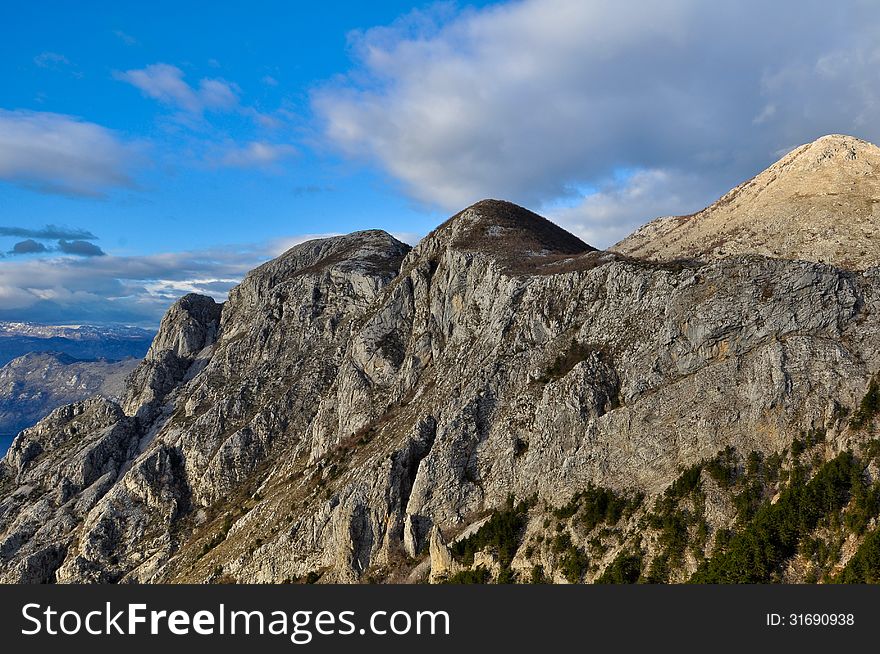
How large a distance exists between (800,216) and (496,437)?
219 feet

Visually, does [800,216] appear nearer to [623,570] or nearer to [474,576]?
[623,570]

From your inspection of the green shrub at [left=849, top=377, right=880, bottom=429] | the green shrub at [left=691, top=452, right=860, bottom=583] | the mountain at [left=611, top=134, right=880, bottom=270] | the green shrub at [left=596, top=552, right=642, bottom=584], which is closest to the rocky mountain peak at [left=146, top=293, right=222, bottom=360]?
the mountain at [left=611, top=134, right=880, bottom=270]

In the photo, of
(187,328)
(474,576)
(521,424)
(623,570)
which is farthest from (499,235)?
(187,328)

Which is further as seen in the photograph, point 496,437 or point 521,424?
point 496,437

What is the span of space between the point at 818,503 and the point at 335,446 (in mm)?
73023

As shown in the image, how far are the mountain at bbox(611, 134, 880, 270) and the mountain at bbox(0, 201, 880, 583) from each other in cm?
2036

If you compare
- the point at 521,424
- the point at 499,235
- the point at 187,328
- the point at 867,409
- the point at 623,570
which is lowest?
the point at 623,570

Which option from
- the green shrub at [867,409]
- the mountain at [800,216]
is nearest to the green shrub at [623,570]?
the green shrub at [867,409]

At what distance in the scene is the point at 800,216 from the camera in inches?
3465

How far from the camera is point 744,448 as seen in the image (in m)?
51.5

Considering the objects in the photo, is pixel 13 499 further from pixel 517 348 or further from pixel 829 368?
pixel 829 368

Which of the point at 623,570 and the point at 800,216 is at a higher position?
the point at 800,216

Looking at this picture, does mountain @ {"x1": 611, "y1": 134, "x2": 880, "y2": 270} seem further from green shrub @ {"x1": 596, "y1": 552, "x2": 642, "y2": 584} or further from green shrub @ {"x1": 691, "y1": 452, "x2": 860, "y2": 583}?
green shrub @ {"x1": 596, "y1": 552, "x2": 642, "y2": 584}

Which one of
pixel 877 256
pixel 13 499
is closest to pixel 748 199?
pixel 877 256
